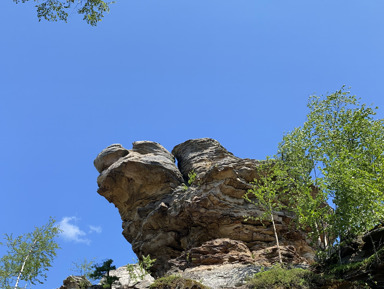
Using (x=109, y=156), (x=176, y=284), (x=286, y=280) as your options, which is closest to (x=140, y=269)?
(x=176, y=284)

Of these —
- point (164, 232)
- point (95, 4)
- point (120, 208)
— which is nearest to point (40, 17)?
point (95, 4)

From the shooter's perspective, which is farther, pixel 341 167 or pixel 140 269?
pixel 140 269

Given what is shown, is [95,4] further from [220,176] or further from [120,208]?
[120,208]

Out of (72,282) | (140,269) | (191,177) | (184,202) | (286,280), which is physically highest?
(191,177)

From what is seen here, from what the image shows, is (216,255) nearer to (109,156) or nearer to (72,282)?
(72,282)

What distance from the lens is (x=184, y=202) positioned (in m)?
35.5

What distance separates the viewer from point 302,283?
17641 millimetres

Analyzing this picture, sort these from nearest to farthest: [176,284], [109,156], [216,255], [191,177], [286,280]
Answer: [286,280], [176,284], [216,255], [191,177], [109,156]

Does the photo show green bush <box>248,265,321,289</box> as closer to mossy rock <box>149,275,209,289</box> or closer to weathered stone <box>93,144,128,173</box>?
mossy rock <box>149,275,209,289</box>

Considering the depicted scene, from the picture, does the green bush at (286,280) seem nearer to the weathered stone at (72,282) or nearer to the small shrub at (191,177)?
the small shrub at (191,177)

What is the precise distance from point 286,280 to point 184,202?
60.7 feet

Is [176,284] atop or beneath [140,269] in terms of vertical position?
beneath

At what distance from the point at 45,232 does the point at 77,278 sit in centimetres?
896

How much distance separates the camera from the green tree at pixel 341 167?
59.3 feet
